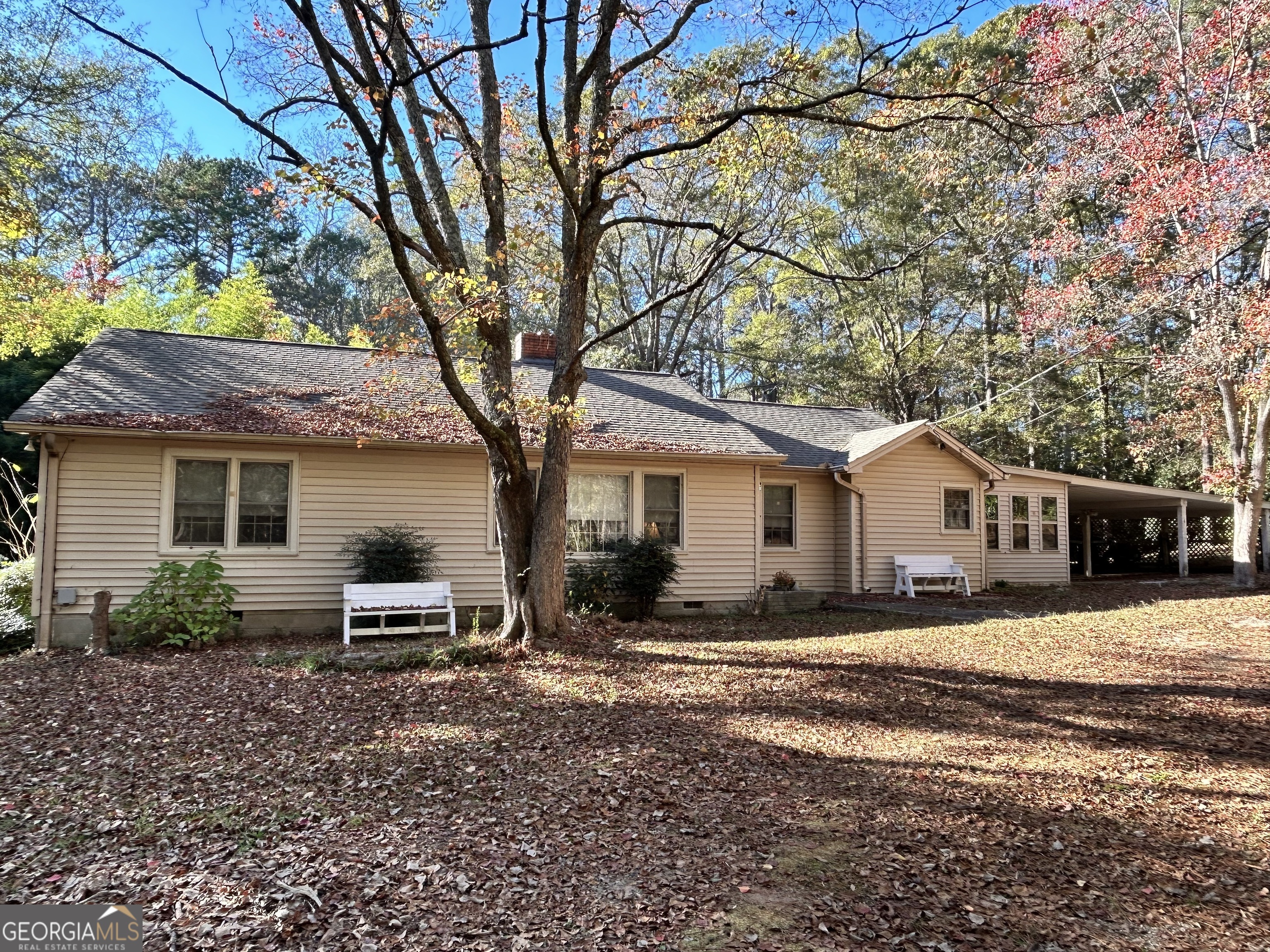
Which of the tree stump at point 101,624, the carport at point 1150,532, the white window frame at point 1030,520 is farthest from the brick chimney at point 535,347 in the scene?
the carport at point 1150,532

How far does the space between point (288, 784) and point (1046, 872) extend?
4.11 m

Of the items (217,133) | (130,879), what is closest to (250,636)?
(217,133)

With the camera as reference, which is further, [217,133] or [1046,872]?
[217,133]

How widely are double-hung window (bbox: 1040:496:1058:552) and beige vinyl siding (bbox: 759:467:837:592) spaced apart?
6.90 metres

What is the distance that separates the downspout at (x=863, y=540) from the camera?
15.4 meters

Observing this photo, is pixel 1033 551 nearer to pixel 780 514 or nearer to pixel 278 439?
pixel 780 514

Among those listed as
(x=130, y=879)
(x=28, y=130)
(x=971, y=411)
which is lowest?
(x=130, y=879)

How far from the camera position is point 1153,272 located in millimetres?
15664

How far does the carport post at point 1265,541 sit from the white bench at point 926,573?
479 inches

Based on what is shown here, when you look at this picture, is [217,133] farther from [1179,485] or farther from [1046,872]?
[1179,485]

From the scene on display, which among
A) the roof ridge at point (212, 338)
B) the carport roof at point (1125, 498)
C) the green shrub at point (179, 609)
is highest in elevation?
the roof ridge at point (212, 338)

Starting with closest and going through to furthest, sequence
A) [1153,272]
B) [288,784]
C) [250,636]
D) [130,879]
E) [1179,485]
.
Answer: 1. [130,879]
2. [288,784]
3. [250,636]
4. [1153,272]
5. [1179,485]

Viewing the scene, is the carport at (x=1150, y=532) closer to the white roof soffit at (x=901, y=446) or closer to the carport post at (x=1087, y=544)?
the carport post at (x=1087, y=544)

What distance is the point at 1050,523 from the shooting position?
19031 mm
